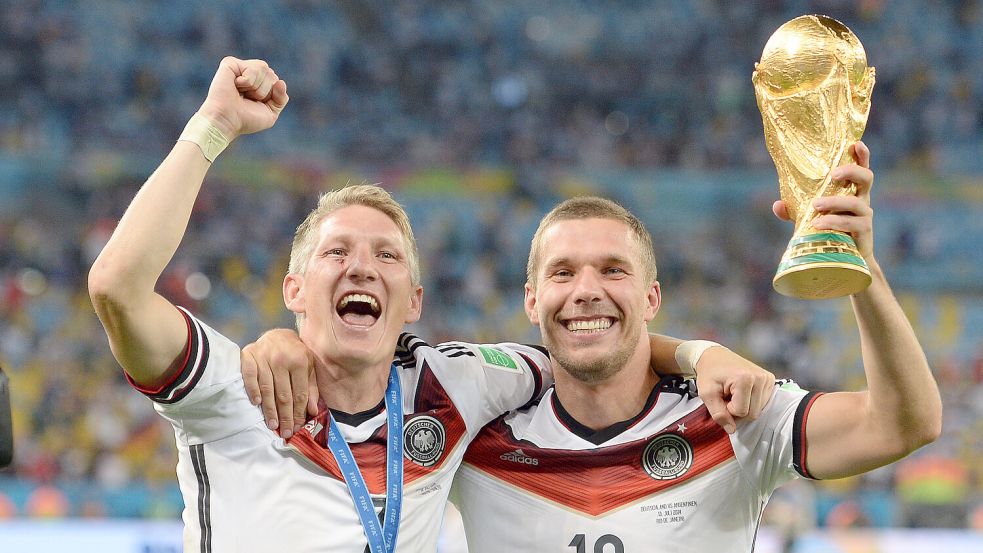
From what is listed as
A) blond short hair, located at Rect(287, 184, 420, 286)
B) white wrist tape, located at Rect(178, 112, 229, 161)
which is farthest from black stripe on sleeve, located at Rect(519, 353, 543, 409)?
white wrist tape, located at Rect(178, 112, 229, 161)

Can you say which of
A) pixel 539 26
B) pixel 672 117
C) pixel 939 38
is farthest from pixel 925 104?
pixel 539 26

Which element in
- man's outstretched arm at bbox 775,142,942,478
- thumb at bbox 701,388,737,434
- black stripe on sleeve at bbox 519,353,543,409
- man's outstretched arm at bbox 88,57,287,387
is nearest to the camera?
man's outstretched arm at bbox 88,57,287,387

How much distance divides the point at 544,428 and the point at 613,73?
17224 mm

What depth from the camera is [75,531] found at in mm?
8250

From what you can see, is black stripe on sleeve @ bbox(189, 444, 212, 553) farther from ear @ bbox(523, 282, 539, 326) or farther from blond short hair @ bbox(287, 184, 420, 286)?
ear @ bbox(523, 282, 539, 326)

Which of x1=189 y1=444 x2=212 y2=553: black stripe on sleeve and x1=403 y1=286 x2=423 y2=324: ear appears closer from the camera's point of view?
x1=189 y1=444 x2=212 y2=553: black stripe on sleeve

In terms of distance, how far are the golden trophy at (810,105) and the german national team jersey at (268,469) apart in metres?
1.29

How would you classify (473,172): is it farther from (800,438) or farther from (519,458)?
(800,438)

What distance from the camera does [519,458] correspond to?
11.7ft

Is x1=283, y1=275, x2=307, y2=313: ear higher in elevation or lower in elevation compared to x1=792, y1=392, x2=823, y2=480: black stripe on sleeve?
higher

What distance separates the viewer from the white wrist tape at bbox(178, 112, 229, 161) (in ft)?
9.17

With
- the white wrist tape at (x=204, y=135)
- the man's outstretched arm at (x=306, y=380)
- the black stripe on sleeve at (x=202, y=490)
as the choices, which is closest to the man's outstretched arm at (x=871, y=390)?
the man's outstretched arm at (x=306, y=380)

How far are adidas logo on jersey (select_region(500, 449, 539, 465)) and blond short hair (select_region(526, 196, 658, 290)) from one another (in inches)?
22.6

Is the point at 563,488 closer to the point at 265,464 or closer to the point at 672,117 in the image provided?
the point at 265,464
